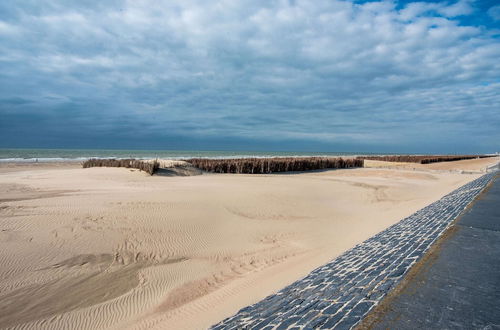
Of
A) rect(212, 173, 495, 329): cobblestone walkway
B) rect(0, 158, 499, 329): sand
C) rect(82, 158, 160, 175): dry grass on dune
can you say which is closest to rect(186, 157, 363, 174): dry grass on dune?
rect(82, 158, 160, 175): dry grass on dune

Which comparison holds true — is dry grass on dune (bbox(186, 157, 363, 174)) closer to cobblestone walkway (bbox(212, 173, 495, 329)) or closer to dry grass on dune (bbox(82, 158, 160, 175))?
dry grass on dune (bbox(82, 158, 160, 175))

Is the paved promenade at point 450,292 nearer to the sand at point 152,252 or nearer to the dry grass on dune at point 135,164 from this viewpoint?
the sand at point 152,252

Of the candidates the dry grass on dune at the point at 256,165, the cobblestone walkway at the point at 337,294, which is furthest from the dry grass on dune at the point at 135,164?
the cobblestone walkway at the point at 337,294

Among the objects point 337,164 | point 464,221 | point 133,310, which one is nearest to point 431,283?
point 464,221

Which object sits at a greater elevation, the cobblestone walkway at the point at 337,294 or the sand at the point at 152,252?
the cobblestone walkway at the point at 337,294

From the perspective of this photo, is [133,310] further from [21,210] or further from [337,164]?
[337,164]

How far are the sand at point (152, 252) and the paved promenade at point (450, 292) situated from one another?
2421 mm

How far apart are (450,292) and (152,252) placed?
17.9 feet

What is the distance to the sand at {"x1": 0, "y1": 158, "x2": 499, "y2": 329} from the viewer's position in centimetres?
414

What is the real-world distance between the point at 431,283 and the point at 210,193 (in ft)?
30.6

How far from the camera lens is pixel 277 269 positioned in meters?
5.52

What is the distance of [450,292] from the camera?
2.24 meters

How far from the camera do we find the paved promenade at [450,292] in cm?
186

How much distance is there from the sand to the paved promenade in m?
2.42
